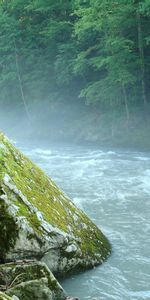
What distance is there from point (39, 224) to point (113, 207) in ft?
14.6

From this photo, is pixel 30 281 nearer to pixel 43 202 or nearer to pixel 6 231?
pixel 6 231

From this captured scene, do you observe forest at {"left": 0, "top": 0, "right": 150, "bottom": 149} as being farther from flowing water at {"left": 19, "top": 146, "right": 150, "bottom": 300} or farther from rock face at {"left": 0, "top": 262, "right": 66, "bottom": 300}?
rock face at {"left": 0, "top": 262, "right": 66, "bottom": 300}

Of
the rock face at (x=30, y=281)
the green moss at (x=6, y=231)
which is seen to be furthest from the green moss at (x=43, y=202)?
the rock face at (x=30, y=281)

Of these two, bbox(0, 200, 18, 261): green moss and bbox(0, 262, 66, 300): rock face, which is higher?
bbox(0, 200, 18, 261): green moss

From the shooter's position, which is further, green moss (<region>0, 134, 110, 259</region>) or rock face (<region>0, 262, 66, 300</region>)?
green moss (<region>0, 134, 110, 259</region>)

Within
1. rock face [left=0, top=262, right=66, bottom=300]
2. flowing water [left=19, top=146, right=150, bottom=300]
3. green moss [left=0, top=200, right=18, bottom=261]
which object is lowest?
flowing water [left=19, top=146, right=150, bottom=300]

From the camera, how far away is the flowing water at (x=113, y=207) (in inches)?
247

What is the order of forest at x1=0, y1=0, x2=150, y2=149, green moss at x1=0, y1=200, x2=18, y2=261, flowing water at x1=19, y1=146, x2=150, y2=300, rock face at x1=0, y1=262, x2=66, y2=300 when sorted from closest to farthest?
rock face at x1=0, y1=262, x2=66, y2=300, green moss at x1=0, y1=200, x2=18, y2=261, flowing water at x1=19, y1=146, x2=150, y2=300, forest at x1=0, y1=0, x2=150, y2=149

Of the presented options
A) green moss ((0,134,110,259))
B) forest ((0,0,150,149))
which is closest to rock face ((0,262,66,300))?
green moss ((0,134,110,259))

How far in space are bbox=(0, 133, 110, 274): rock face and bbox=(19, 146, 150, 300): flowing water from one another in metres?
0.32

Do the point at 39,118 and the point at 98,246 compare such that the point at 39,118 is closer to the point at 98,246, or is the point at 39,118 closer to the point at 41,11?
the point at 41,11

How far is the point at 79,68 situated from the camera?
84.1 feet

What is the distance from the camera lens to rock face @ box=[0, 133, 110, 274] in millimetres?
5898

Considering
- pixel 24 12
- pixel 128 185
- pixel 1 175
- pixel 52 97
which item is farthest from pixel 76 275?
pixel 24 12
